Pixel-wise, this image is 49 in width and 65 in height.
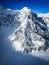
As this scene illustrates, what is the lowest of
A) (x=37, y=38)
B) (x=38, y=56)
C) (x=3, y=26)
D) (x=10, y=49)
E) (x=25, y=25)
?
(x=38, y=56)

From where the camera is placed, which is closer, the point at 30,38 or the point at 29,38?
the point at 29,38

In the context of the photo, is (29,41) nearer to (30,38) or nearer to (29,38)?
(29,38)

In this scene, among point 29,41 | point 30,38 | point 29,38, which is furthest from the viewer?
point 30,38

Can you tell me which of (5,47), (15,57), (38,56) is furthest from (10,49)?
(38,56)

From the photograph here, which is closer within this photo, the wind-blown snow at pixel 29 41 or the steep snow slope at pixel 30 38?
the wind-blown snow at pixel 29 41

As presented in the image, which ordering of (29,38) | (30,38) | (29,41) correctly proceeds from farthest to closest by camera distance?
(30,38) → (29,38) → (29,41)

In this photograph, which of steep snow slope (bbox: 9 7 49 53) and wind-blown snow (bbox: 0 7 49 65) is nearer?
wind-blown snow (bbox: 0 7 49 65)

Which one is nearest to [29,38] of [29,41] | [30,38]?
[30,38]

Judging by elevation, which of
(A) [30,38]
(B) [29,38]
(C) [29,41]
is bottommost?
(C) [29,41]

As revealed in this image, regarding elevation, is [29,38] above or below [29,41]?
above

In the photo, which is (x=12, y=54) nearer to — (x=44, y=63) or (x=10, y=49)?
(x=10, y=49)

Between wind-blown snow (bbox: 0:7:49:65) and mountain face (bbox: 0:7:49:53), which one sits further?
mountain face (bbox: 0:7:49:53)
